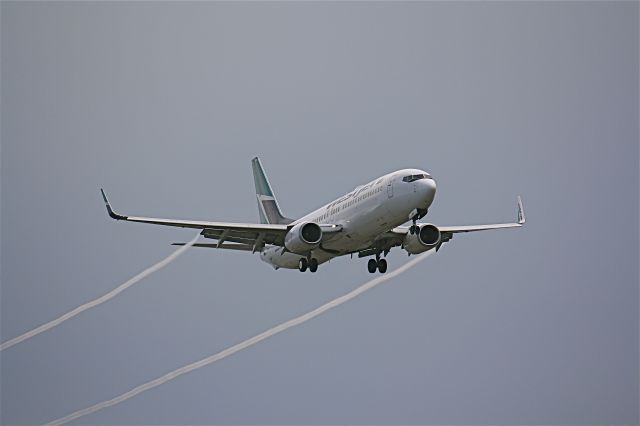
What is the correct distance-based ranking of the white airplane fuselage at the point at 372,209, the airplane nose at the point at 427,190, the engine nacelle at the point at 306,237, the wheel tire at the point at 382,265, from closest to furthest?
the airplane nose at the point at 427,190 → the white airplane fuselage at the point at 372,209 → the engine nacelle at the point at 306,237 → the wheel tire at the point at 382,265

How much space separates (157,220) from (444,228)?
634 inches

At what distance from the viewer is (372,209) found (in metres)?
56.6

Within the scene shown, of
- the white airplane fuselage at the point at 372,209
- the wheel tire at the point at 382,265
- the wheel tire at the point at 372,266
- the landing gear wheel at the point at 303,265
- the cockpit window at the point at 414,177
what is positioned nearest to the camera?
the white airplane fuselage at the point at 372,209

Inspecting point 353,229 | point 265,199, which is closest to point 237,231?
point 353,229

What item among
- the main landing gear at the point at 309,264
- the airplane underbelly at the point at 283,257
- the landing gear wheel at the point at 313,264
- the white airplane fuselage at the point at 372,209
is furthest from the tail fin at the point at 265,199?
the white airplane fuselage at the point at 372,209

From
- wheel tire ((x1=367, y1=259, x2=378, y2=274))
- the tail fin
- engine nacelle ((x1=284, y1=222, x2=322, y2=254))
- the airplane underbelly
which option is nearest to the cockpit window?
engine nacelle ((x1=284, y1=222, x2=322, y2=254))

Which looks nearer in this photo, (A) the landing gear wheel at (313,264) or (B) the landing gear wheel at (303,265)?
(A) the landing gear wheel at (313,264)

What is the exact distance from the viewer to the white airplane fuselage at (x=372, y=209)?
55.1 meters

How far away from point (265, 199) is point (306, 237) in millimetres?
18071

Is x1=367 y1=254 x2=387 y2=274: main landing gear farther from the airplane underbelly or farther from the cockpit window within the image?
the cockpit window

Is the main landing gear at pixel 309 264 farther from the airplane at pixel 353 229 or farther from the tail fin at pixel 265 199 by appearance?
the tail fin at pixel 265 199

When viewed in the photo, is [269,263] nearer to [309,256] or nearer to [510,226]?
[309,256]

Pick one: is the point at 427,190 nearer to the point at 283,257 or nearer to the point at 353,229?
the point at 353,229

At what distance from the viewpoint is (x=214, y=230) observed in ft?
198
